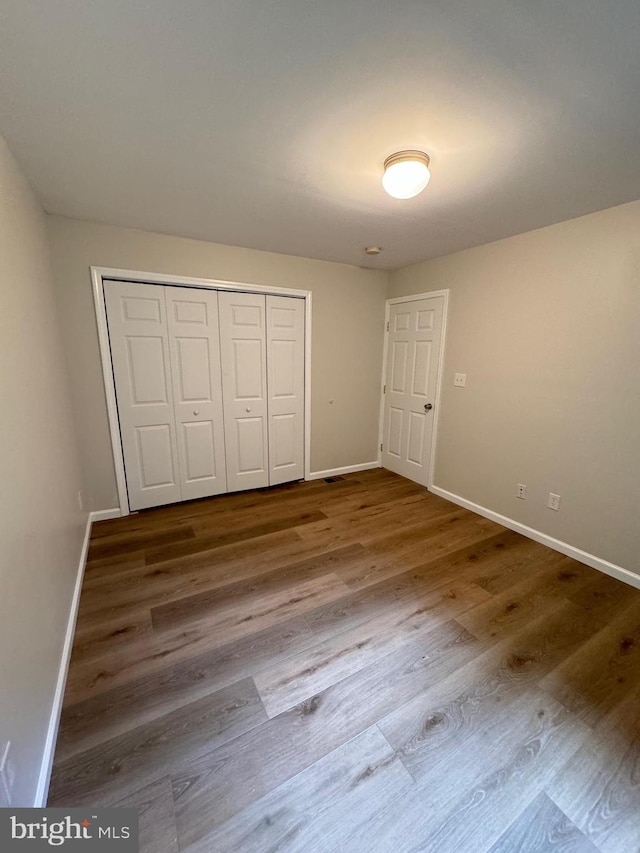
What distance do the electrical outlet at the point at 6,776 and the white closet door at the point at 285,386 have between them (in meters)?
2.74

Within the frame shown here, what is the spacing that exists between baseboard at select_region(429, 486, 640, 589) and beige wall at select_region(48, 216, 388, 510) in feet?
4.59

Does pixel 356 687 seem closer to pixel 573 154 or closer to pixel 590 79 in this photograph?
pixel 590 79

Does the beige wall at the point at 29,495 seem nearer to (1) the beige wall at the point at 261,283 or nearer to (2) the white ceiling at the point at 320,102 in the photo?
(1) the beige wall at the point at 261,283

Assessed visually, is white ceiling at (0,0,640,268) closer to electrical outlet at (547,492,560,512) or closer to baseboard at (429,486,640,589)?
electrical outlet at (547,492,560,512)

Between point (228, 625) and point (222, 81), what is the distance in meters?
2.35

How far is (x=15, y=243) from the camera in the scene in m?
1.50

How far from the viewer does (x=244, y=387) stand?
3.24m

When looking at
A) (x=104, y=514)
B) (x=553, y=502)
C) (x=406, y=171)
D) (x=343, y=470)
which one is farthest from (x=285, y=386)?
(x=553, y=502)

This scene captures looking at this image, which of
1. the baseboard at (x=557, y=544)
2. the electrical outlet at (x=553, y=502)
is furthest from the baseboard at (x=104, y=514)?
the electrical outlet at (x=553, y=502)

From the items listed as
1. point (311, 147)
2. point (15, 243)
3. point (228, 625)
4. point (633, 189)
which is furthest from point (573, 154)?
point (228, 625)

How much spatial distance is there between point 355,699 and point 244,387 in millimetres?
2557

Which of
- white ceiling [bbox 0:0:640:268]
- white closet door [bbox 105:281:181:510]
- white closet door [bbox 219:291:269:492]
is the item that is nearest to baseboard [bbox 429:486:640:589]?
white closet door [bbox 219:291:269:492]

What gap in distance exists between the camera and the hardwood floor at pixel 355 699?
3.42ft

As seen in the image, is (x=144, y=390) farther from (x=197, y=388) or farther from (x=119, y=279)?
(x=119, y=279)
